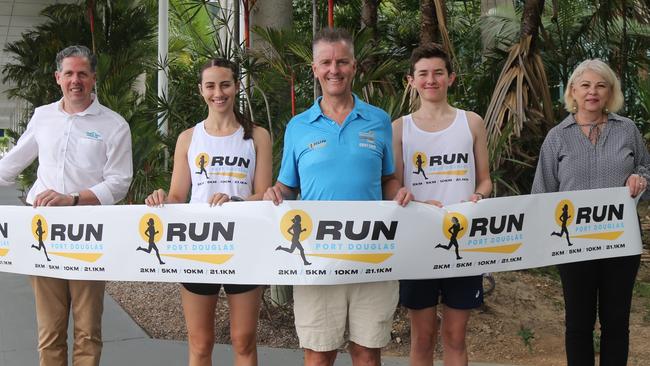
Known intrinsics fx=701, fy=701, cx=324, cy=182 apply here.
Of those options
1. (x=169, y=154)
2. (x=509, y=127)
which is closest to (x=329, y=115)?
(x=509, y=127)

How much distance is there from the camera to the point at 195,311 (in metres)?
3.25

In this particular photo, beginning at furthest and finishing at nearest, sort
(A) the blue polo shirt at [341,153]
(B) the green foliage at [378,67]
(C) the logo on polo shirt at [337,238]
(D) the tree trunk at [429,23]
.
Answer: (D) the tree trunk at [429,23] → (B) the green foliage at [378,67] → (C) the logo on polo shirt at [337,238] → (A) the blue polo shirt at [341,153]

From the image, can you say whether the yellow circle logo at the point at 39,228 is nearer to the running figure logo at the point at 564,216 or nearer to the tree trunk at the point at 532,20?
the running figure logo at the point at 564,216

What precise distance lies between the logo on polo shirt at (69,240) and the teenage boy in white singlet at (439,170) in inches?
60.8

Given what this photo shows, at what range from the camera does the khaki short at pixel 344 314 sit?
304 centimetres

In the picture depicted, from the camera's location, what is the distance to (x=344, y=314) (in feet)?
10.1

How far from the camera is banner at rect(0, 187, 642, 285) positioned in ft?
10.4

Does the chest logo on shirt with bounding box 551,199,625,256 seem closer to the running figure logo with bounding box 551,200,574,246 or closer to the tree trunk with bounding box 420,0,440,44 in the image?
the running figure logo with bounding box 551,200,574,246

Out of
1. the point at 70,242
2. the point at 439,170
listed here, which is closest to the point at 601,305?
the point at 439,170

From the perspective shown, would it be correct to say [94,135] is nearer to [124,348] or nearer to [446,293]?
[446,293]

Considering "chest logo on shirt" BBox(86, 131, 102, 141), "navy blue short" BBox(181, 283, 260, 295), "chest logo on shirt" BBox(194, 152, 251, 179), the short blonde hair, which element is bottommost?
"navy blue short" BBox(181, 283, 260, 295)

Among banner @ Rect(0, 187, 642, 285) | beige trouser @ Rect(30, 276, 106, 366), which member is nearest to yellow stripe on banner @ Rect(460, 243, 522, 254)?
banner @ Rect(0, 187, 642, 285)

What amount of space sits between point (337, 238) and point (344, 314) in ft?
1.13

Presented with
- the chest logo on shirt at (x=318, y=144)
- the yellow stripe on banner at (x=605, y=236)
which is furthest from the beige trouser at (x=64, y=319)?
the yellow stripe on banner at (x=605, y=236)
